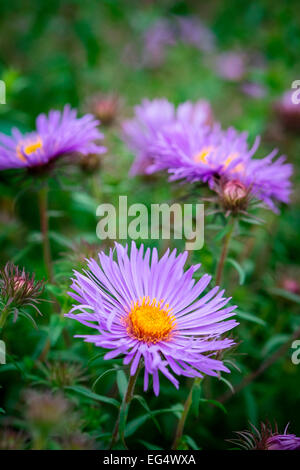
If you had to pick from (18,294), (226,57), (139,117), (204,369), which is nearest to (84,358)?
(18,294)

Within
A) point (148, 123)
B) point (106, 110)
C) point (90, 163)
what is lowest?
point (90, 163)

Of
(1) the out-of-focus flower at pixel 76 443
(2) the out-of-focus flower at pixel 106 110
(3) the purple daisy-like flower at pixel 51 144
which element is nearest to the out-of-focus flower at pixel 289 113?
(2) the out-of-focus flower at pixel 106 110

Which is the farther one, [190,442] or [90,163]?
[90,163]

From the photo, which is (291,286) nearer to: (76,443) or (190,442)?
(190,442)

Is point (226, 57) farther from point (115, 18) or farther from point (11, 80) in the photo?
point (11, 80)

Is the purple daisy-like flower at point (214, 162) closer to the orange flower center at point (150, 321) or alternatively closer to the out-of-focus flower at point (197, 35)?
the orange flower center at point (150, 321)

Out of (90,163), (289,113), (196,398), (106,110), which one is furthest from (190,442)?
(289,113)

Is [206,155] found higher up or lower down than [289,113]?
lower down
